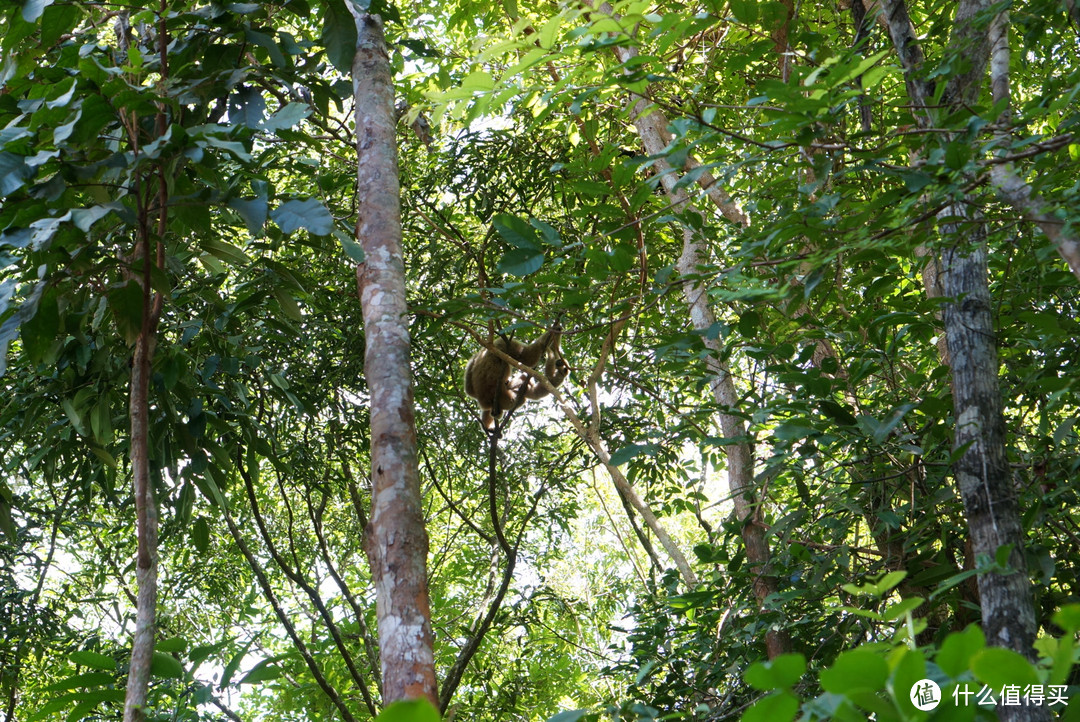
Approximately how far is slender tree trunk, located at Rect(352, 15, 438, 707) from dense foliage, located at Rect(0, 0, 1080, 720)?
0.22m

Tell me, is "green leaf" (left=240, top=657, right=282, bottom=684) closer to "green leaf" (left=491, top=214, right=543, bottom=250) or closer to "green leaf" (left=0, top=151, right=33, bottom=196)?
"green leaf" (left=491, top=214, right=543, bottom=250)

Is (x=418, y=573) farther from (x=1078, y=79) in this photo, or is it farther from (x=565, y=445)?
(x=565, y=445)

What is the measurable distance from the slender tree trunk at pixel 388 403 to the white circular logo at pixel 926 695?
54.4 inches

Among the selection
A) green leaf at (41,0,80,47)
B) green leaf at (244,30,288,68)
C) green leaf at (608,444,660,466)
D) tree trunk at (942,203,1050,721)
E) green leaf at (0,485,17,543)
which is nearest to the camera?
tree trunk at (942,203,1050,721)

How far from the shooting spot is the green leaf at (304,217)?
2115 mm

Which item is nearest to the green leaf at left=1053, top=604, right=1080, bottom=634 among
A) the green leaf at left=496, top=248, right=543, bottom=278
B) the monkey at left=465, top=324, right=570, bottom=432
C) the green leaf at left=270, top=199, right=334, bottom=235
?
the green leaf at left=496, top=248, right=543, bottom=278

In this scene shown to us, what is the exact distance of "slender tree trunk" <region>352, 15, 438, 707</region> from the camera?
2.06m

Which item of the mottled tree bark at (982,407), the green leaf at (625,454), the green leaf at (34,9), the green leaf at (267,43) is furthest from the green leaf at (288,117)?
the mottled tree bark at (982,407)

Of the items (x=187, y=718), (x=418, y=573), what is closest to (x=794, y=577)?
(x=418, y=573)

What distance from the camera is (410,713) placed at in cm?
56

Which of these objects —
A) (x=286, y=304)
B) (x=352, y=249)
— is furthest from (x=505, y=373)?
(x=352, y=249)

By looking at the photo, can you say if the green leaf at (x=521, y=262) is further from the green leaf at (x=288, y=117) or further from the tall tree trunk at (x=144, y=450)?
the tall tree trunk at (x=144, y=450)

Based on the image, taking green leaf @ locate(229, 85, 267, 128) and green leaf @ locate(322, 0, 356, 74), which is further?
green leaf @ locate(322, 0, 356, 74)

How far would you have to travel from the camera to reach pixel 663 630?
11.8 feet
